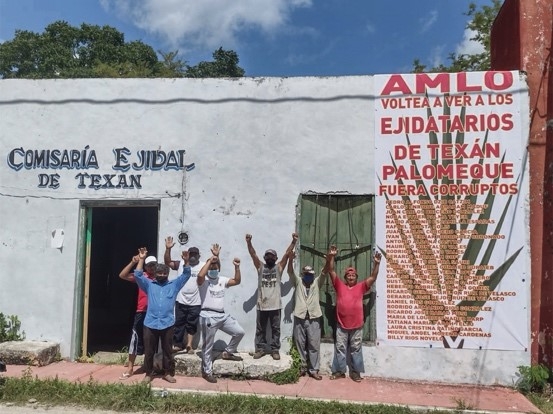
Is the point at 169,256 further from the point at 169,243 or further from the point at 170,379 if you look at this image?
the point at 170,379

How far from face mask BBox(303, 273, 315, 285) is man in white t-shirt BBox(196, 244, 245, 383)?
3.18 ft

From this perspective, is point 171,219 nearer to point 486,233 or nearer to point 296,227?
point 296,227

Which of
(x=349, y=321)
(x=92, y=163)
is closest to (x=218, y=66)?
(x=92, y=163)

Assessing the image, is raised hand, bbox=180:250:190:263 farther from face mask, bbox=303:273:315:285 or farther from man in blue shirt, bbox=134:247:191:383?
face mask, bbox=303:273:315:285

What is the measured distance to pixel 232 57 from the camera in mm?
33344

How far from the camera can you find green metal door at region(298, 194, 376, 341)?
293 inches

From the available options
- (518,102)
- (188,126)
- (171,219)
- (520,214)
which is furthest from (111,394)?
(518,102)

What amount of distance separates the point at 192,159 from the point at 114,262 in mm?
4987

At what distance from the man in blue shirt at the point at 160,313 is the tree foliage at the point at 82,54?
26234 mm

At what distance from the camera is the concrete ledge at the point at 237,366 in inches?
272

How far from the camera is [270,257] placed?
7336mm

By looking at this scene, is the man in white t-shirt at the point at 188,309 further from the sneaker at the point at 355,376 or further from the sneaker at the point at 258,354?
the sneaker at the point at 355,376

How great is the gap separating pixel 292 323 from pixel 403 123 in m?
3.41

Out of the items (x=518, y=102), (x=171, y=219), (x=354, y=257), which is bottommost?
(x=354, y=257)
